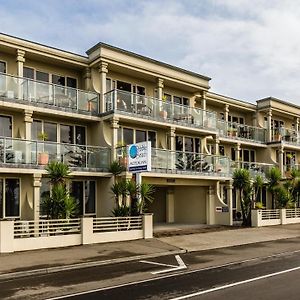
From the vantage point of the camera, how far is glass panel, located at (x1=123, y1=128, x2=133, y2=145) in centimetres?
2264

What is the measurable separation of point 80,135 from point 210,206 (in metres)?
8.93

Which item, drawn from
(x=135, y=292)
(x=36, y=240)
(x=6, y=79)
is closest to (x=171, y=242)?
(x=36, y=240)

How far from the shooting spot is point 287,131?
33.7 metres

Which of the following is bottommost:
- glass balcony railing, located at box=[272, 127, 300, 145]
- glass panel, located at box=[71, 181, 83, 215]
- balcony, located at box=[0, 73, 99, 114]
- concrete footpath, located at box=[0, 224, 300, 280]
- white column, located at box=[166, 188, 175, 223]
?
concrete footpath, located at box=[0, 224, 300, 280]

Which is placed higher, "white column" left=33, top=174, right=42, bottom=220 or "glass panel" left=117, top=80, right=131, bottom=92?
"glass panel" left=117, top=80, right=131, bottom=92

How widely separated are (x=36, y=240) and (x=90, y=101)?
857cm

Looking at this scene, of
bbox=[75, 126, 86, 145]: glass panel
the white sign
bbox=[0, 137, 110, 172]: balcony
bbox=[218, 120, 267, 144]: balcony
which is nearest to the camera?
bbox=[0, 137, 110, 172]: balcony

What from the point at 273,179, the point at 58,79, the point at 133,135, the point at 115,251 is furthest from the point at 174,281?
the point at 273,179

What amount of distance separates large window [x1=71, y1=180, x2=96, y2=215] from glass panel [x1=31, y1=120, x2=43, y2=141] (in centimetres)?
292

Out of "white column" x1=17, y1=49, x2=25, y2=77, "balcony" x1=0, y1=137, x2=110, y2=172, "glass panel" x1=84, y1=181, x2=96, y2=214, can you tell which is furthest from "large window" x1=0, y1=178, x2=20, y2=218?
"white column" x1=17, y1=49, x2=25, y2=77

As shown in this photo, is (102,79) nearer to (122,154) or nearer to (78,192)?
(122,154)

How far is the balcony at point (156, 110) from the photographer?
21.2 meters

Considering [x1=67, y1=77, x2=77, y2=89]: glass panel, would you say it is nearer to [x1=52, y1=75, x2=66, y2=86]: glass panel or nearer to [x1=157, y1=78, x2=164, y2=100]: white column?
[x1=52, y1=75, x2=66, y2=86]: glass panel

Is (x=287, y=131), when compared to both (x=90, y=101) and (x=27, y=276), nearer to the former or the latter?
(x=90, y=101)
